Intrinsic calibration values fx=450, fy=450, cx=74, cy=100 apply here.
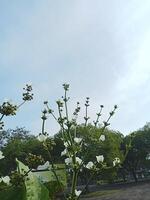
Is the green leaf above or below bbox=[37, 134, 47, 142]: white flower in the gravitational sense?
below

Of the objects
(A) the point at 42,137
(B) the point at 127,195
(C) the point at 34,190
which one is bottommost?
→ (C) the point at 34,190

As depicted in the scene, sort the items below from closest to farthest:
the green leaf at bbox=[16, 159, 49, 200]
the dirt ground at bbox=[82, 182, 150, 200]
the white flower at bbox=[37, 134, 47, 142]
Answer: the green leaf at bbox=[16, 159, 49, 200]
the white flower at bbox=[37, 134, 47, 142]
the dirt ground at bbox=[82, 182, 150, 200]

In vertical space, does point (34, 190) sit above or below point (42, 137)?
below

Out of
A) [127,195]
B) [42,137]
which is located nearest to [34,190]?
[42,137]

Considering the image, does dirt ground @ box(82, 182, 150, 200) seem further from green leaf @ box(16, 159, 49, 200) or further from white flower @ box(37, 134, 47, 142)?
green leaf @ box(16, 159, 49, 200)

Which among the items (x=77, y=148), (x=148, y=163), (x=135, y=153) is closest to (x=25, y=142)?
(x=135, y=153)

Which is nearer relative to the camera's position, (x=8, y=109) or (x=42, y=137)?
(x=8, y=109)

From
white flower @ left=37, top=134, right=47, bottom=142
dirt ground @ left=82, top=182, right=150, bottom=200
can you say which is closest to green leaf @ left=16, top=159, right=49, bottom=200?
white flower @ left=37, top=134, right=47, bottom=142

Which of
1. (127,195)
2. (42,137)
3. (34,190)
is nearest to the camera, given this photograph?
(34,190)

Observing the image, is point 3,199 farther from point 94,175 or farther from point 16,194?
point 94,175

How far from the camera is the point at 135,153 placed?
101 metres

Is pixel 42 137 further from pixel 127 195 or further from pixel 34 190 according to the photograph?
pixel 127 195

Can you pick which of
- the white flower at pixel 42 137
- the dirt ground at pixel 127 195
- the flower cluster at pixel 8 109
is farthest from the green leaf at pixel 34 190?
the dirt ground at pixel 127 195

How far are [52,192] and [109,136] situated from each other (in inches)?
3255
